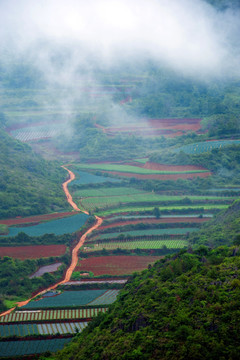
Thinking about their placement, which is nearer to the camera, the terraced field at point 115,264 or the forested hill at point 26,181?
the terraced field at point 115,264

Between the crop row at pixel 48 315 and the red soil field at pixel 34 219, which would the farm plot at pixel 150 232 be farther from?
the crop row at pixel 48 315

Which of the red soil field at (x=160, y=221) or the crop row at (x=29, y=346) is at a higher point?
the red soil field at (x=160, y=221)

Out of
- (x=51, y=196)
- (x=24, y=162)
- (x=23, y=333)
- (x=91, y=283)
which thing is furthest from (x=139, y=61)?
(x=23, y=333)

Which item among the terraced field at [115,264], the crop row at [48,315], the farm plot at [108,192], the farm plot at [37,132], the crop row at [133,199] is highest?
the farm plot at [37,132]

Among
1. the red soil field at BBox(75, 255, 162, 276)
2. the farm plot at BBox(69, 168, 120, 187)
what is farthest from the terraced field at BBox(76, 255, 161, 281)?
the farm plot at BBox(69, 168, 120, 187)

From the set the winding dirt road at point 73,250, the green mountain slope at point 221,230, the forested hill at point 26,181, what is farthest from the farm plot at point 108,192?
the green mountain slope at point 221,230

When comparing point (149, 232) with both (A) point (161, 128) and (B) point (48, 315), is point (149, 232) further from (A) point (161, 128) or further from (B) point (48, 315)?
(A) point (161, 128)

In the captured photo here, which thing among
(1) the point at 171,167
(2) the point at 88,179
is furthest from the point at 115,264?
(2) the point at 88,179
